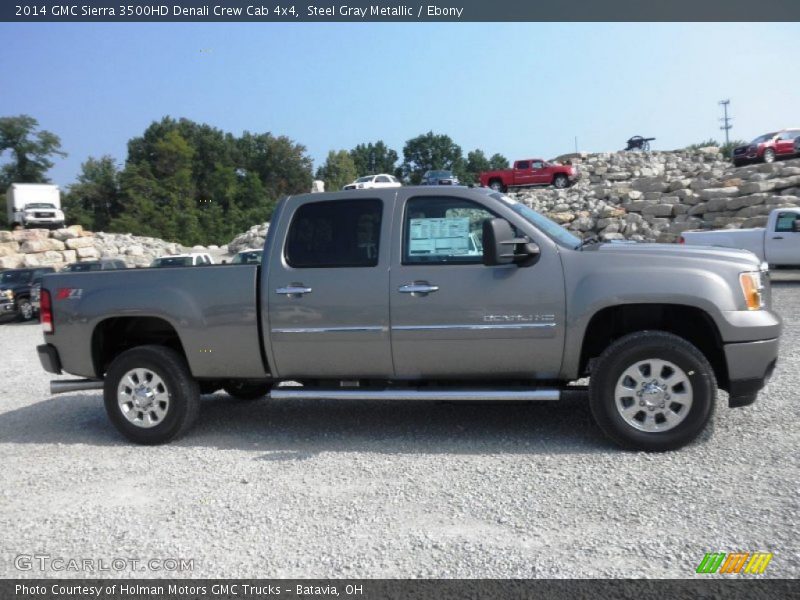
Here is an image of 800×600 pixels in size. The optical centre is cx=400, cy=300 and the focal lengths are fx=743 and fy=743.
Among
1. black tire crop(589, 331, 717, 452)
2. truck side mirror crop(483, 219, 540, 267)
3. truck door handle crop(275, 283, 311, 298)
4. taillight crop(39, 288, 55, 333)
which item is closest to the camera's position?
black tire crop(589, 331, 717, 452)

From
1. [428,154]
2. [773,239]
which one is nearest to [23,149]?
[428,154]

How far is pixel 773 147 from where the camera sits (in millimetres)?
34344

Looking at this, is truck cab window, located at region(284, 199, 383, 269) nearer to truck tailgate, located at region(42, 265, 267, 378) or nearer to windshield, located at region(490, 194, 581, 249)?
truck tailgate, located at region(42, 265, 267, 378)

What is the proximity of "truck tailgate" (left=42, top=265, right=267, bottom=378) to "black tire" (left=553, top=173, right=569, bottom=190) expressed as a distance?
36397 mm

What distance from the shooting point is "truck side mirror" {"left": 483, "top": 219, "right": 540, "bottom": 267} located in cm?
547

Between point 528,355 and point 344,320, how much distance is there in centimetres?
146

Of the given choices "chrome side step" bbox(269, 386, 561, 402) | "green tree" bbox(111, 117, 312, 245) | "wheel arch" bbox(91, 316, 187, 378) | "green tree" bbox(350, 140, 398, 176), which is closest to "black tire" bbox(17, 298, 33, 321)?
"wheel arch" bbox(91, 316, 187, 378)

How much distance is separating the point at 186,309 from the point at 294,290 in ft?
3.19

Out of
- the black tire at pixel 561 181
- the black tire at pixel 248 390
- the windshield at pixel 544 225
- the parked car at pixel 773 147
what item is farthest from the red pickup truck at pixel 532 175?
Result: the windshield at pixel 544 225

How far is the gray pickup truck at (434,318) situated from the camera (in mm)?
5375

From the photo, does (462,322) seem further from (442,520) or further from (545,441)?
(442,520)

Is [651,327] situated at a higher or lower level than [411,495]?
higher

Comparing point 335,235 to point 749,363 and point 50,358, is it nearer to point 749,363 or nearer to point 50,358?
point 50,358

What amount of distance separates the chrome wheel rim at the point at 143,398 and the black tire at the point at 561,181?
36.6m
